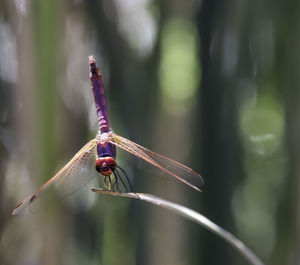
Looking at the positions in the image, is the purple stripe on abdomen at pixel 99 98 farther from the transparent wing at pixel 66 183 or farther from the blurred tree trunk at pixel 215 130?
the blurred tree trunk at pixel 215 130

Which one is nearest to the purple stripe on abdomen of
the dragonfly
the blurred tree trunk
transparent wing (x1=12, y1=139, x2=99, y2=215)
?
the dragonfly

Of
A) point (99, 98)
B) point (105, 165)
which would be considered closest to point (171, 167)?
point (105, 165)

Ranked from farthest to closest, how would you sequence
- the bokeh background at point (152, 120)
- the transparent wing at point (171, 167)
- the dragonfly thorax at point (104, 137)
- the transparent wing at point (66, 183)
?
the bokeh background at point (152, 120), the dragonfly thorax at point (104, 137), the transparent wing at point (66, 183), the transparent wing at point (171, 167)

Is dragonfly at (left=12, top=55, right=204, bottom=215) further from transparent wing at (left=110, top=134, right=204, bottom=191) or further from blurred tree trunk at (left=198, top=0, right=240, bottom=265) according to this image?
blurred tree trunk at (left=198, top=0, right=240, bottom=265)

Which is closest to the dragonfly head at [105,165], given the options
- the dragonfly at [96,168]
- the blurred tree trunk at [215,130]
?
the dragonfly at [96,168]

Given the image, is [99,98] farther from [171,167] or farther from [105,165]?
[171,167]

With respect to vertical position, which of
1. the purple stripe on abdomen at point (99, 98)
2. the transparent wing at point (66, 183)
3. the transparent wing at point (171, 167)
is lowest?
the transparent wing at point (66, 183)

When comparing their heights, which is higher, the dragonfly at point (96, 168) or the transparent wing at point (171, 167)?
the transparent wing at point (171, 167)
